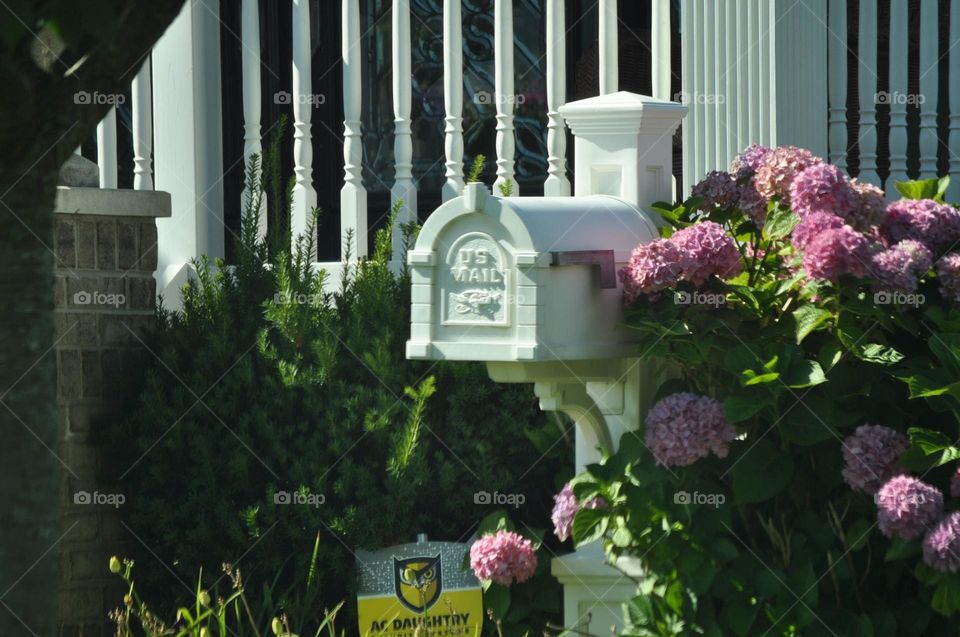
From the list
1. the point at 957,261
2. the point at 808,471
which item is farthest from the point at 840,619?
the point at 957,261

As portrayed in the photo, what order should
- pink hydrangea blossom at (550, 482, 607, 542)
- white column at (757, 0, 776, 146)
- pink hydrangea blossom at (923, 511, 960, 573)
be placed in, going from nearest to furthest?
pink hydrangea blossom at (923, 511, 960, 573)
pink hydrangea blossom at (550, 482, 607, 542)
white column at (757, 0, 776, 146)

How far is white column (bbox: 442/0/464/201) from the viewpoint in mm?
5516

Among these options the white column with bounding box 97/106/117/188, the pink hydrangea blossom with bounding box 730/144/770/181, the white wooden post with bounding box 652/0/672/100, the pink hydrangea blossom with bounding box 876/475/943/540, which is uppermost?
the white wooden post with bounding box 652/0/672/100

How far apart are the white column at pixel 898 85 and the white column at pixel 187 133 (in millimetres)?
2642

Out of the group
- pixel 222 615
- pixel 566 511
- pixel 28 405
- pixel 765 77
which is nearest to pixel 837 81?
pixel 765 77

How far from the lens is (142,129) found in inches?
236

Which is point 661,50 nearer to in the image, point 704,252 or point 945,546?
point 704,252

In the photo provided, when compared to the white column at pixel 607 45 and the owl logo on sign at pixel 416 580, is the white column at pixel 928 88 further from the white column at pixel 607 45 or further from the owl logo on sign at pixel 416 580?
the owl logo on sign at pixel 416 580

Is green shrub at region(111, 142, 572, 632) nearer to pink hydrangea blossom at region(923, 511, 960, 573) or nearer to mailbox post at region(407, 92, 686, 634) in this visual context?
mailbox post at region(407, 92, 686, 634)

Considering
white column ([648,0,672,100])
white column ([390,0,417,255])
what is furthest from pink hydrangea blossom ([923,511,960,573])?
white column ([390,0,417,255])

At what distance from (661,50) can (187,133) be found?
1985 mm

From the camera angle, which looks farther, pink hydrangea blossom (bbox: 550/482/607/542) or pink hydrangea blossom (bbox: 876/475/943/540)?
pink hydrangea blossom (bbox: 550/482/607/542)

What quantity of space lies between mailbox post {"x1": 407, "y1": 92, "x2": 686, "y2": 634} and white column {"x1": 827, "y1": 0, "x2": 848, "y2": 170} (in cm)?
153

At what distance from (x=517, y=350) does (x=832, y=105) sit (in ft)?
7.59
